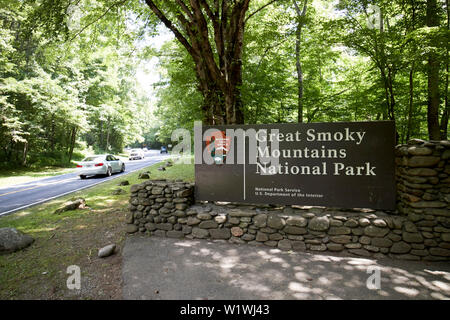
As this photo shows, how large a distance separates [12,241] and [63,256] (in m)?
1.22

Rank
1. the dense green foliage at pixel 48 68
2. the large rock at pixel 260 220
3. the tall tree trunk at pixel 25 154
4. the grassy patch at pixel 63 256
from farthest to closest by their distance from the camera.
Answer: the tall tree trunk at pixel 25 154 < the dense green foliage at pixel 48 68 < the large rock at pixel 260 220 < the grassy patch at pixel 63 256

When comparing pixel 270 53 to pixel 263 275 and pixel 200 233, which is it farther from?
pixel 263 275

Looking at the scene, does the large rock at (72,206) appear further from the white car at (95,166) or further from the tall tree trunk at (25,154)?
the tall tree trunk at (25,154)

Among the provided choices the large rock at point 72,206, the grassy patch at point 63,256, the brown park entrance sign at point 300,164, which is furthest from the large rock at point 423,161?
the large rock at point 72,206

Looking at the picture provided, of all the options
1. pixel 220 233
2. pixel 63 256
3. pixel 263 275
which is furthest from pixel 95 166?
pixel 263 275

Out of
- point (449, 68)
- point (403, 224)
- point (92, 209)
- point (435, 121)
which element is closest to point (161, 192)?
point (92, 209)

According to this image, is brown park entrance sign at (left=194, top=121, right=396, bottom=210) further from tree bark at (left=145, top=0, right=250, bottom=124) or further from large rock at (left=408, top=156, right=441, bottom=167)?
tree bark at (left=145, top=0, right=250, bottom=124)

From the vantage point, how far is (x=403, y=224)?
3873 mm

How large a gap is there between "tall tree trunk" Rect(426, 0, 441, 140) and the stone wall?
320cm

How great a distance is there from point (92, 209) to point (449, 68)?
11.4 m

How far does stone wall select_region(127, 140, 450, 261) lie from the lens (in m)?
3.80

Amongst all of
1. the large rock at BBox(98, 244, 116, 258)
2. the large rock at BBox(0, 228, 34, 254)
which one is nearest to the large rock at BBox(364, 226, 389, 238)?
the large rock at BBox(98, 244, 116, 258)

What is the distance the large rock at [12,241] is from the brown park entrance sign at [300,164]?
11.7ft

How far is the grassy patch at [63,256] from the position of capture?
322 centimetres
